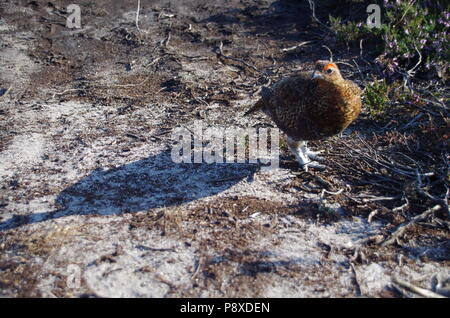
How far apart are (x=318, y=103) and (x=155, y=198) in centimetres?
180

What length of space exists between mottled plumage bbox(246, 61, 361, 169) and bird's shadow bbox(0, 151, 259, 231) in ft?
2.50

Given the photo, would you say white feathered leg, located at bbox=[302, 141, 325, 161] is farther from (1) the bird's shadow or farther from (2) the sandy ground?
(1) the bird's shadow

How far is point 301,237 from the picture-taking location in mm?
3500

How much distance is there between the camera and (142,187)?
417cm

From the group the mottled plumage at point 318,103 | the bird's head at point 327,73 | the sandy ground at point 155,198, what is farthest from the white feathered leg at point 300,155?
the bird's head at point 327,73

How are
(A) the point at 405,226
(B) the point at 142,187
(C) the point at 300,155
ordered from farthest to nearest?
(C) the point at 300,155 → (B) the point at 142,187 → (A) the point at 405,226

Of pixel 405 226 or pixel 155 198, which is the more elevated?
pixel 155 198

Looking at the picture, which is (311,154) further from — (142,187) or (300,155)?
(142,187)

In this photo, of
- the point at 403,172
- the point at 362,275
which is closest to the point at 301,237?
the point at 362,275

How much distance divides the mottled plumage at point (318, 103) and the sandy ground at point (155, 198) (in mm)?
613

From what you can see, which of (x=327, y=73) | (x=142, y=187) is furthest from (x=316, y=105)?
(x=142, y=187)

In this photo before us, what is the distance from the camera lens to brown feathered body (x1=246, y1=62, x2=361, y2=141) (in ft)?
12.1
